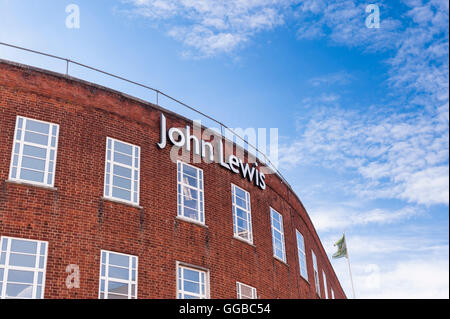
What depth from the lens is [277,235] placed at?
25.3 metres

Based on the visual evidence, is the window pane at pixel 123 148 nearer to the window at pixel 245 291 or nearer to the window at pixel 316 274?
the window at pixel 245 291

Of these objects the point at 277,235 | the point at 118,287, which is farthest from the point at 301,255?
the point at 118,287

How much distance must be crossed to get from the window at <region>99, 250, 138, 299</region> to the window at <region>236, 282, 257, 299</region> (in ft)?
15.6

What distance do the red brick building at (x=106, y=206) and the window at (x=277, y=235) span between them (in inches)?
66.4

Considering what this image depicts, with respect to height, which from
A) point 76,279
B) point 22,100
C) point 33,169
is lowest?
point 76,279

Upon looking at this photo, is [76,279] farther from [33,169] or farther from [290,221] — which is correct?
[290,221]

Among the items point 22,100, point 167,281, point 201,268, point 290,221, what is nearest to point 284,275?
point 290,221

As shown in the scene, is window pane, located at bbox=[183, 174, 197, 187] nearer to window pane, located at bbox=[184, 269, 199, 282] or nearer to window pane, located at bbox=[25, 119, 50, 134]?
window pane, located at bbox=[184, 269, 199, 282]

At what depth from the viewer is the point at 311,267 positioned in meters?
30.3

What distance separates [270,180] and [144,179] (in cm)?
824

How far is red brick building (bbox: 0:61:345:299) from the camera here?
1652 cm

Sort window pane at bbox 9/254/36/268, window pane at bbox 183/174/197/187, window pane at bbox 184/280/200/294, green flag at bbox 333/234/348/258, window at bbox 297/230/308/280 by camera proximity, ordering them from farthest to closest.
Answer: green flag at bbox 333/234/348/258 → window at bbox 297/230/308/280 → window pane at bbox 183/174/197/187 → window pane at bbox 184/280/200/294 → window pane at bbox 9/254/36/268

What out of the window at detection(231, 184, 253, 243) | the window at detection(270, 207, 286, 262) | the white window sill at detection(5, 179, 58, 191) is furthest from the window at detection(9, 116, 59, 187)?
the window at detection(270, 207, 286, 262)

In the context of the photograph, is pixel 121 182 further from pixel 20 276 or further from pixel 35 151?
pixel 20 276
